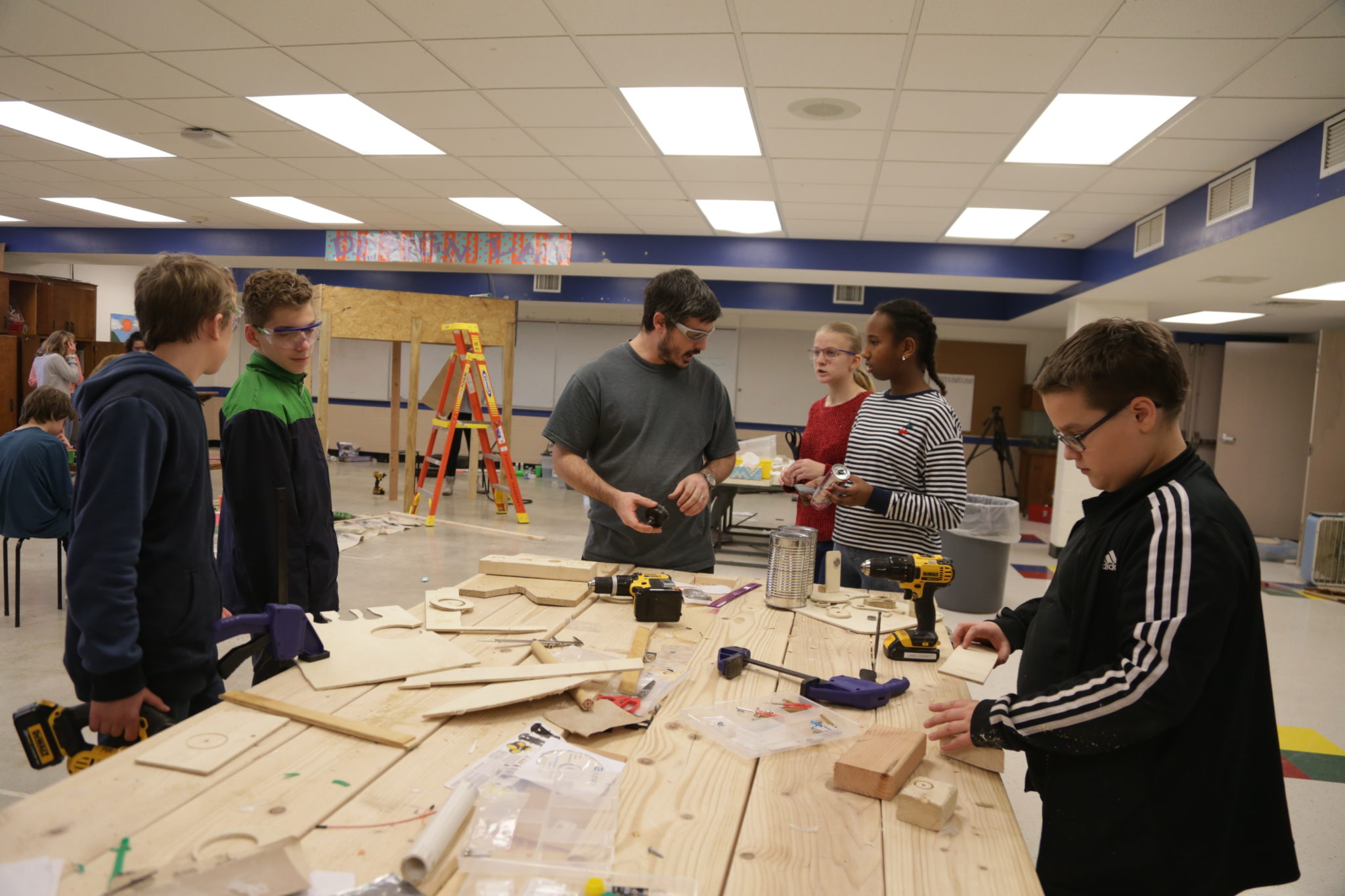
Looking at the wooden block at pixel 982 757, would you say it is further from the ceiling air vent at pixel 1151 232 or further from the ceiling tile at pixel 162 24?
the ceiling air vent at pixel 1151 232

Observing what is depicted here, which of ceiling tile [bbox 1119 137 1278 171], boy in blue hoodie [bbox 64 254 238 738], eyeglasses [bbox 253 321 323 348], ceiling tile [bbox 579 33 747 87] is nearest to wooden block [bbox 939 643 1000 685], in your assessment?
boy in blue hoodie [bbox 64 254 238 738]

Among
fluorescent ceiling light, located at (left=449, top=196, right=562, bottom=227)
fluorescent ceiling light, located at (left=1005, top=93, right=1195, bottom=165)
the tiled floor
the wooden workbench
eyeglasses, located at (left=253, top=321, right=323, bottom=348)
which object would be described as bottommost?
the tiled floor

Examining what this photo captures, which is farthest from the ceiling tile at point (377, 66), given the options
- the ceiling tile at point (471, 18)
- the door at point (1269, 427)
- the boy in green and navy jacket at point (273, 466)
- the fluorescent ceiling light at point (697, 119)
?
the door at point (1269, 427)

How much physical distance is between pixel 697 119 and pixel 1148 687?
3.99 meters

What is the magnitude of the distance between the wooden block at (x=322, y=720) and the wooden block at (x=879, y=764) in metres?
0.59

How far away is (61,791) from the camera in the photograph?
0.91 metres

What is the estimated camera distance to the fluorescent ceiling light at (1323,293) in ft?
19.4

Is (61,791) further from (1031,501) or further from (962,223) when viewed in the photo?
(1031,501)

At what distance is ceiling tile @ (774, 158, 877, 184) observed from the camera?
4.95m

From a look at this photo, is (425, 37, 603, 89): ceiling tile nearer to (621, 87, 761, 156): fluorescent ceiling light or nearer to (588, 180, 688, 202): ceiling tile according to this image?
(621, 87, 761, 156): fluorescent ceiling light

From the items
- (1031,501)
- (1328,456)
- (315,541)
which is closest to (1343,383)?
(1328,456)

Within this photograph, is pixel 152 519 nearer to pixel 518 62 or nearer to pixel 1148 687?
pixel 1148 687

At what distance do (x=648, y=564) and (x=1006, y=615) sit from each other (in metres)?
0.99

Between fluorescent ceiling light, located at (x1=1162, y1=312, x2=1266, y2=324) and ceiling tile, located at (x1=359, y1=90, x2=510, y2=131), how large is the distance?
22.3 ft
